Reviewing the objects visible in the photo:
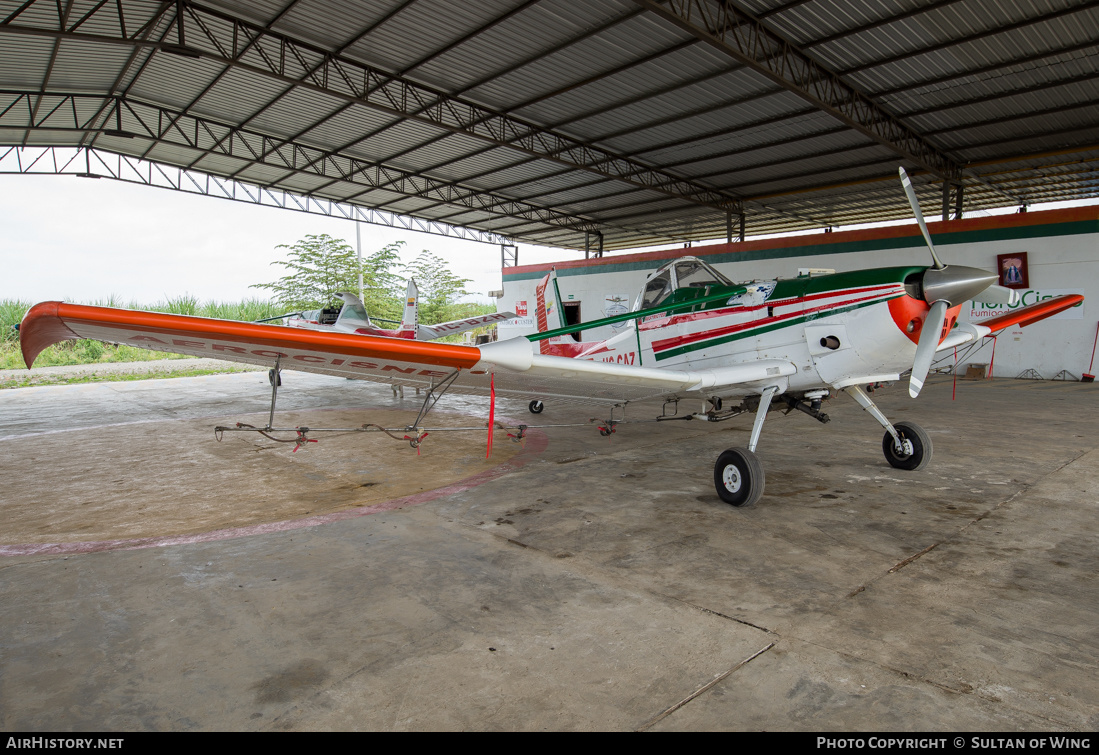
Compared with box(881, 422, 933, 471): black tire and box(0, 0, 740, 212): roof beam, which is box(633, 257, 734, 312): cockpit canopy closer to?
box(881, 422, 933, 471): black tire

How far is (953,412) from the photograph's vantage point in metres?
10.8

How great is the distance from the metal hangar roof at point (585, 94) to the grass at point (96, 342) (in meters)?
8.82

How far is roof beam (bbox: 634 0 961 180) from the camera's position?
10.1m

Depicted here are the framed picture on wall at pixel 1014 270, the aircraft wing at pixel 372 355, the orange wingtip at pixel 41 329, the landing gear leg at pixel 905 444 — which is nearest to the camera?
the orange wingtip at pixel 41 329

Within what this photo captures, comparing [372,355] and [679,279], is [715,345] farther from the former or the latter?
[372,355]

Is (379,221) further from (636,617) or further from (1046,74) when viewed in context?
(636,617)

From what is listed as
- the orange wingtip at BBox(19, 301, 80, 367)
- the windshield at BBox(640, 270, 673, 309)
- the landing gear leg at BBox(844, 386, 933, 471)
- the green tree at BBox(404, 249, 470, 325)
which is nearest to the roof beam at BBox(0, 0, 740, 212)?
the windshield at BBox(640, 270, 673, 309)

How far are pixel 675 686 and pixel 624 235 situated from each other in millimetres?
30694

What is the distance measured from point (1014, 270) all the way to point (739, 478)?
56.6ft

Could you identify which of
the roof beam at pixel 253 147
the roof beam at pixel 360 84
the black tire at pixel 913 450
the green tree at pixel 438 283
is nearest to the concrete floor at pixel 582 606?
the black tire at pixel 913 450

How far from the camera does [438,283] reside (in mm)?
42875

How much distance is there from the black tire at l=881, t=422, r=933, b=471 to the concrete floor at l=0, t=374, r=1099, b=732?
125mm

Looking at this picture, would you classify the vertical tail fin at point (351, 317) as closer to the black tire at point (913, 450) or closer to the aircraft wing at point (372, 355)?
the aircraft wing at point (372, 355)

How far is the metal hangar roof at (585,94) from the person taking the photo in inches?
438
